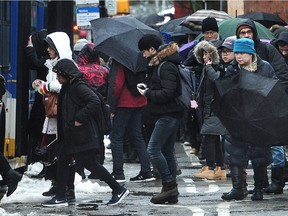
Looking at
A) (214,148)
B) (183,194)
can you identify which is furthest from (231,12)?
(183,194)

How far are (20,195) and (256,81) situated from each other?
3168 millimetres

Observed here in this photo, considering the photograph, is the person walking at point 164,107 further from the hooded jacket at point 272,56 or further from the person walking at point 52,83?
the person walking at point 52,83

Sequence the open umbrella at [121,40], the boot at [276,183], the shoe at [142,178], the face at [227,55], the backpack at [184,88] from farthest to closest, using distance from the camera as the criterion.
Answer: the shoe at [142,178] < the open umbrella at [121,40] < the face at [227,55] < the boot at [276,183] < the backpack at [184,88]

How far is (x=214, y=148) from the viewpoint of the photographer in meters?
15.7

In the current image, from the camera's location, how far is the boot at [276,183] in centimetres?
1351

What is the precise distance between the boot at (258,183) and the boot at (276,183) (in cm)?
49

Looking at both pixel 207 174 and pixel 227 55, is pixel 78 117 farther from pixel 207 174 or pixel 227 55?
pixel 207 174

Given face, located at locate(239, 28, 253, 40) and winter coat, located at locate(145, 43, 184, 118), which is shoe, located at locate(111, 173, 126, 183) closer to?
winter coat, located at locate(145, 43, 184, 118)

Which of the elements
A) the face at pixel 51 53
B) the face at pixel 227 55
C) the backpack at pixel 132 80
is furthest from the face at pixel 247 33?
the face at pixel 51 53

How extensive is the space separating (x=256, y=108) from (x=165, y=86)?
3.39 ft

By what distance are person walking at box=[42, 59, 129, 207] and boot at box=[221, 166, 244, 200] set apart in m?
1.16

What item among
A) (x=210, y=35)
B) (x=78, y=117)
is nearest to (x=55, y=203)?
(x=78, y=117)

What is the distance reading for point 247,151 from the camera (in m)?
13.0

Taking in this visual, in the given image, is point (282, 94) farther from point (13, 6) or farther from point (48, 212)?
point (13, 6)
